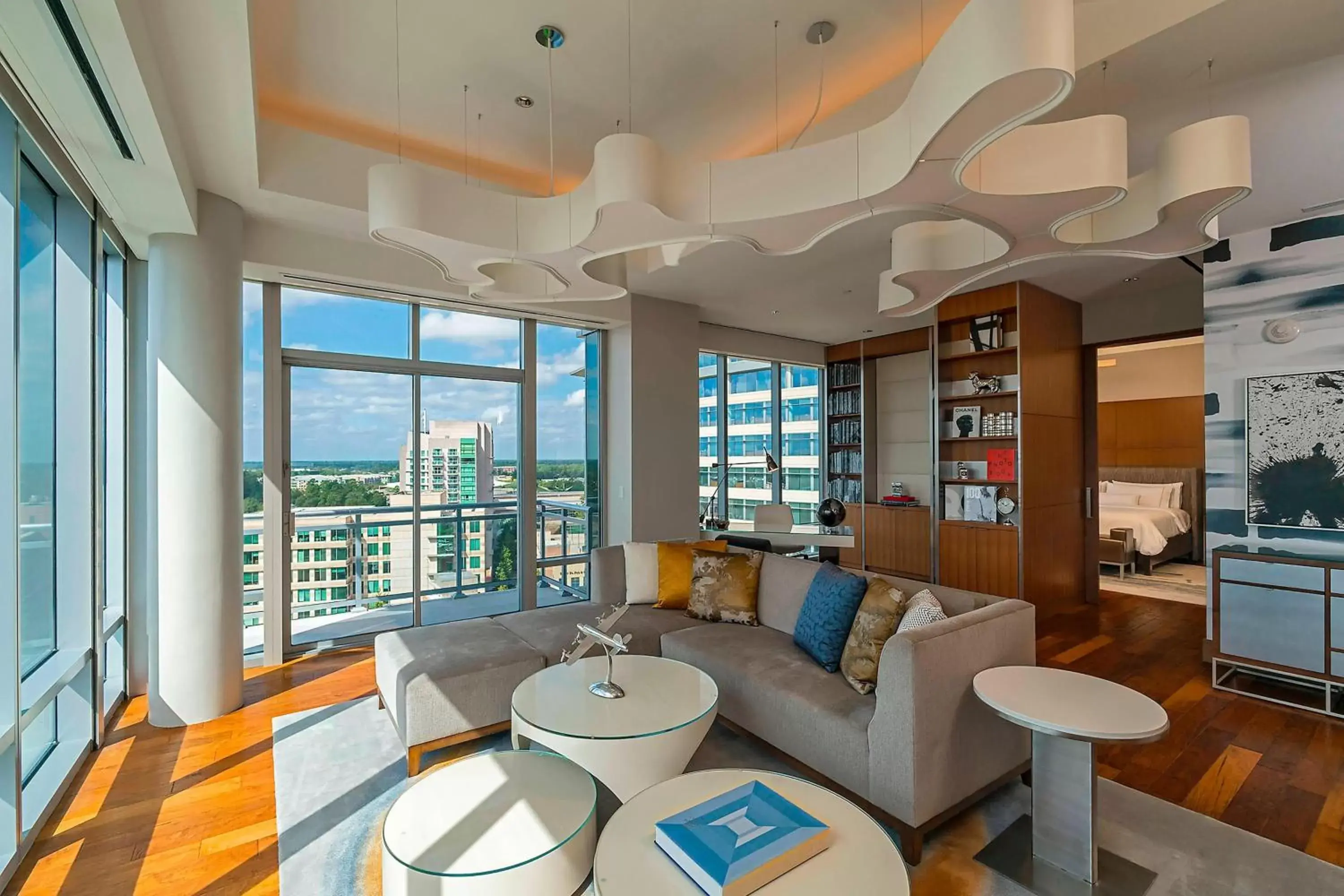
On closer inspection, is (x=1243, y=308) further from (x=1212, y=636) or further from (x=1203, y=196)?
(x=1203, y=196)

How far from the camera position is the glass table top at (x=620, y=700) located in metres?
2.15

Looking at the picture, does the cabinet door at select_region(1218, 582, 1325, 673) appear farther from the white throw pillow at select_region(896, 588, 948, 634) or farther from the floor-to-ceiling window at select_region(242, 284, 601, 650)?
the floor-to-ceiling window at select_region(242, 284, 601, 650)

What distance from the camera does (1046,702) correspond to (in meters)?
2.06

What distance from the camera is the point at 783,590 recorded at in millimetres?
3443

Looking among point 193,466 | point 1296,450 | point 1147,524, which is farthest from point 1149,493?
point 193,466

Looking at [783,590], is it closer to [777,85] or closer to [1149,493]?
[777,85]

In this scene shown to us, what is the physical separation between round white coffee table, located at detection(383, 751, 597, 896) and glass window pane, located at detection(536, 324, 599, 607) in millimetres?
3479

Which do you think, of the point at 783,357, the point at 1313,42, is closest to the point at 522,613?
the point at 1313,42

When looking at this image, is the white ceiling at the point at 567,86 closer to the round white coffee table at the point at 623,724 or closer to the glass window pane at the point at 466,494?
the glass window pane at the point at 466,494

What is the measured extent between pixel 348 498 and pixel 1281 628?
6010 millimetres

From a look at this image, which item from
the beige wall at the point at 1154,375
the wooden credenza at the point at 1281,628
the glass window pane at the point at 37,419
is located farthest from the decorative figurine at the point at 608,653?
the beige wall at the point at 1154,375

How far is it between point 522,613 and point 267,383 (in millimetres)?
2390

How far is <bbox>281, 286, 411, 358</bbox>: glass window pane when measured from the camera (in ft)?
14.3

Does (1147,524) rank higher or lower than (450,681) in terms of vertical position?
higher
